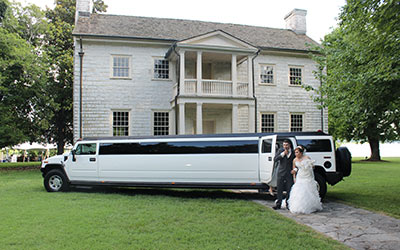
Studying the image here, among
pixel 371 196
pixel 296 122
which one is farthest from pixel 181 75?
pixel 371 196

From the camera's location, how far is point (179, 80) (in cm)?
1847

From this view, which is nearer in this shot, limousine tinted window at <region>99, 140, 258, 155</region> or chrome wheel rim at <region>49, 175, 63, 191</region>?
limousine tinted window at <region>99, 140, 258, 155</region>

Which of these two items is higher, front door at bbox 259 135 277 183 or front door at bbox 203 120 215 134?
front door at bbox 203 120 215 134

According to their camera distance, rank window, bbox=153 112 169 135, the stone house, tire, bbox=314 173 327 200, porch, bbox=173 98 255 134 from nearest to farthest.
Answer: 1. tire, bbox=314 173 327 200
2. the stone house
3. porch, bbox=173 98 255 134
4. window, bbox=153 112 169 135

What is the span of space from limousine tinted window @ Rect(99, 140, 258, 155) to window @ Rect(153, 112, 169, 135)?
938cm

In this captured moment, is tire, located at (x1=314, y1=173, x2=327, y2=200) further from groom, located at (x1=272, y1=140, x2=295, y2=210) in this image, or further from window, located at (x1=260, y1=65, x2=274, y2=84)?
window, located at (x1=260, y1=65, x2=274, y2=84)

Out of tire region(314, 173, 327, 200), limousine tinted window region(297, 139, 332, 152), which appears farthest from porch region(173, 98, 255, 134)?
tire region(314, 173, 327, 200)

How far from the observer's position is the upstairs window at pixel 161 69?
2077 cm

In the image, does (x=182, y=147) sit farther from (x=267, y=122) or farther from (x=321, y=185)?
(x=267, y=122)

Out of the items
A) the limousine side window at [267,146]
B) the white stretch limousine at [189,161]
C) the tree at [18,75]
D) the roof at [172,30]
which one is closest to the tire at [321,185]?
the white stretch limousine at [189,161]

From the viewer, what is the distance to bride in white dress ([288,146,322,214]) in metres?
8.11

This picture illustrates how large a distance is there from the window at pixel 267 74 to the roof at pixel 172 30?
4.39ft

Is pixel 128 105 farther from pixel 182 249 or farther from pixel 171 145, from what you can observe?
pixel 182 249

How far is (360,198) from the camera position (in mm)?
10367
